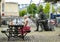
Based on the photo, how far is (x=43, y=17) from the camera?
22.7 meters

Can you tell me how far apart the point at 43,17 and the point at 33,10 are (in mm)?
40954

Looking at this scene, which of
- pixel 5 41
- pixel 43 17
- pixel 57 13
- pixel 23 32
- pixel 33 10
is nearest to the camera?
pixel 5 41

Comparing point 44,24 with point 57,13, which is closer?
point 44,24

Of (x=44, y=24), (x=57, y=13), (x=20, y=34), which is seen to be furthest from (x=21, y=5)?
(x=20, y=34)

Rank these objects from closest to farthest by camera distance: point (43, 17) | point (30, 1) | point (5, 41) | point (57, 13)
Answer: point (5, 41) < point (43, 17) < point (57, 13) < point (30, 1)

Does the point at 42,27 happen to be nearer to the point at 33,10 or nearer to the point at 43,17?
the point at 43,17

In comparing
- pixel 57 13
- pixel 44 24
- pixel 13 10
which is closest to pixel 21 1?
pixel 13 10

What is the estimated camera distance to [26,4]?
70.6 meters

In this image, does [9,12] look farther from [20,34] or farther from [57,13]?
[20,34]

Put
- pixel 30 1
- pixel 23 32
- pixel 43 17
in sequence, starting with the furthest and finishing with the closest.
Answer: pixel 30 1 < pixel 43 17 < pixel 23 32

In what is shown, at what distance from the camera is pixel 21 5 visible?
7050 centimetres

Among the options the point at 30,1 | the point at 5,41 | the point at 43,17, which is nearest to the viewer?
the point at 5,41

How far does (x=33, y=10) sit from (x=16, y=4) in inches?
225

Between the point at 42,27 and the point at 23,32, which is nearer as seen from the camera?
the point at 23,32
